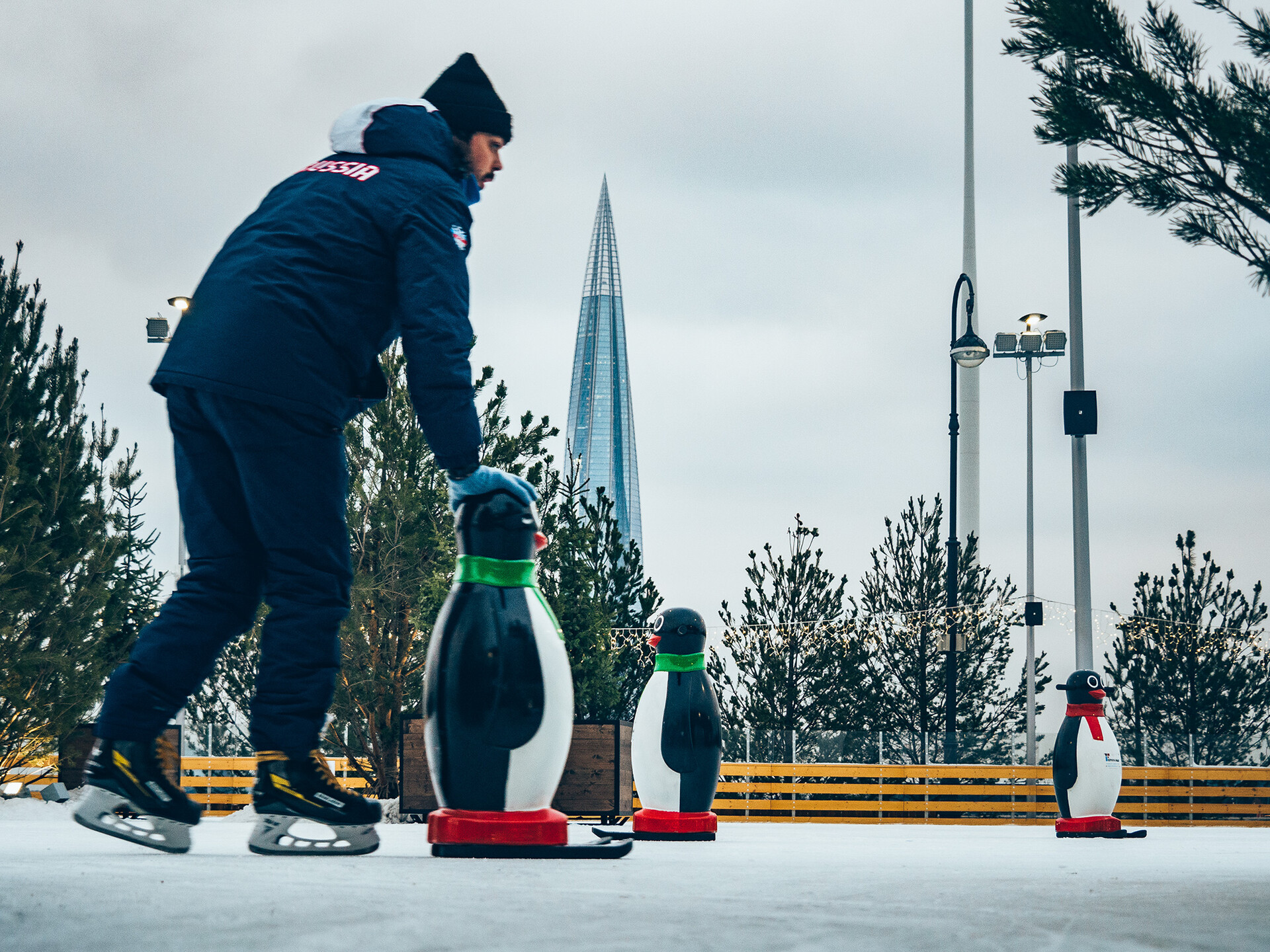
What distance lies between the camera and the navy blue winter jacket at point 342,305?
347cm

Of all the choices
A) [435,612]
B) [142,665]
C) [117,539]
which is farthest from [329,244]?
[117,539]

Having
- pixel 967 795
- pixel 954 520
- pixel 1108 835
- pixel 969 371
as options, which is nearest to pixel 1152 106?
pixel 1108 835

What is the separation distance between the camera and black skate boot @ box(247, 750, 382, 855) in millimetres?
3465

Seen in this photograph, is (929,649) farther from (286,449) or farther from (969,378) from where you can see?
(286,449)

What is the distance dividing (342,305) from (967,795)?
1875cm

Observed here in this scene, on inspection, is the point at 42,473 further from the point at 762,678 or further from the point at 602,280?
the point at 602,280

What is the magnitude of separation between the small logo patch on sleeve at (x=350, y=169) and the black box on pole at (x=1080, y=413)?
10584 mm

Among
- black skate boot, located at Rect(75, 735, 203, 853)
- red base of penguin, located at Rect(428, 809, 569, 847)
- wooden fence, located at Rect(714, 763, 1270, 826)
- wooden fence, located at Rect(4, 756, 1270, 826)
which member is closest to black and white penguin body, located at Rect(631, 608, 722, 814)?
red base of penguin, located at Rect(428, 809, 569, 847)

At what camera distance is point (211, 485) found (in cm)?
356

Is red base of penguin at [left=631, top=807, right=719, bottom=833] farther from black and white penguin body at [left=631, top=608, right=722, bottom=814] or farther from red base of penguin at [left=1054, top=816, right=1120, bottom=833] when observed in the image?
red base of penguin at [left=1054, top=816, right=1120, bottom=833]

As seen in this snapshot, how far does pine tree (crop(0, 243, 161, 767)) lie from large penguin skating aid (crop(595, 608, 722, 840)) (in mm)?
6847

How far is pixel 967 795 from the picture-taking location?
20562 mm

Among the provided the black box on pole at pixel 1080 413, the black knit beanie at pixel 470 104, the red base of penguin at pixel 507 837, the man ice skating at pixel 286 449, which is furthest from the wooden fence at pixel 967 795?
the man ice skating at pixel 286 449

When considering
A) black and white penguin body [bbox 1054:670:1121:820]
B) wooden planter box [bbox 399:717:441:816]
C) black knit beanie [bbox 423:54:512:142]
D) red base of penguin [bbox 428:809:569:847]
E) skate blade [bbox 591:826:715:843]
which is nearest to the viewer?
red base of penguin [bbox 428:809:569:847]
